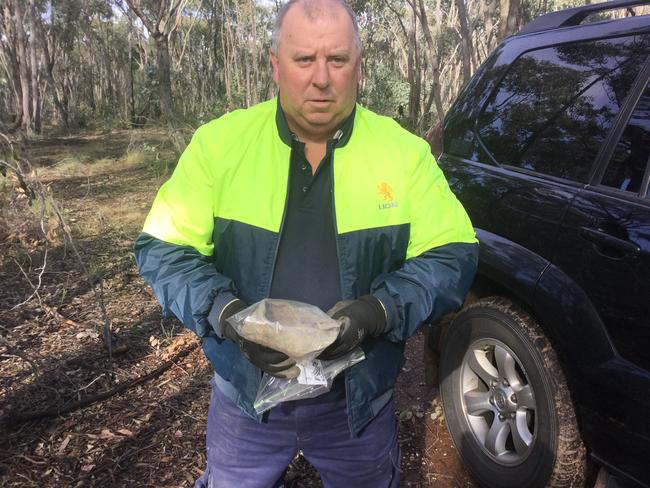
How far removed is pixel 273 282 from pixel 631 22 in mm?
1906

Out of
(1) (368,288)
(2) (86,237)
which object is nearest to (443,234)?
(1) (368,288)

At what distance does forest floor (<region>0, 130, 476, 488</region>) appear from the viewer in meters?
2.81

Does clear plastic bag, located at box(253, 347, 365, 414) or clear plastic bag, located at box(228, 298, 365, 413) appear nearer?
clear plastic bag, located at box(228, 298, 365, 413)

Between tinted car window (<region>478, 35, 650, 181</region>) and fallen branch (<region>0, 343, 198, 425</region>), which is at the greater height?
tinted car window (<region>478, 35, 650, 181</region>)

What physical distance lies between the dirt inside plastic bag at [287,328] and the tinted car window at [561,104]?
147 cm

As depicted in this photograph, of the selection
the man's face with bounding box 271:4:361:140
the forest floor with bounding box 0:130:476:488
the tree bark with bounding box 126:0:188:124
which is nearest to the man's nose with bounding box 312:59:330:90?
the man's face with bounding box 271:4:361:140

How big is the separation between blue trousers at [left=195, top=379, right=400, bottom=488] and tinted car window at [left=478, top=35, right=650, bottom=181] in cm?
143

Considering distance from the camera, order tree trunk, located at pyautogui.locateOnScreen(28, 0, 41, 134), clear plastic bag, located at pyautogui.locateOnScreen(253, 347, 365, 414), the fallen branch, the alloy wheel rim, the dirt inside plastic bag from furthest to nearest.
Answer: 1. tree trunk, located at pyautogui.locateOnScreen(28, 0, 41, 134)
2. the fallen branch
3. the alloy wheel rim
4. clear plastic bag, located at pyautogui.locateOnScreen(253, 347, 365, 414)
5. the dirt inside plastic bag

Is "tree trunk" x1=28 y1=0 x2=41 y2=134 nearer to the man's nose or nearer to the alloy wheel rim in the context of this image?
the alloy wheel rim

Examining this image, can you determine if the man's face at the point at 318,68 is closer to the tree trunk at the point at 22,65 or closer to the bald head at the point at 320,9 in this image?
the bald head at the point at 320,9

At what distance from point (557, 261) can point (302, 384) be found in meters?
1.27

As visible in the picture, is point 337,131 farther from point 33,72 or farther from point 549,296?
point 33,72

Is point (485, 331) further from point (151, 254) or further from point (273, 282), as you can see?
point (151, 254)

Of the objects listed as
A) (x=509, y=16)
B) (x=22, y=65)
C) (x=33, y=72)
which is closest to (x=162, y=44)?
(x=509, y=16)
